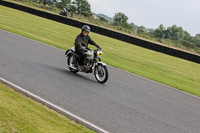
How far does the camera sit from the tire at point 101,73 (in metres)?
10.4

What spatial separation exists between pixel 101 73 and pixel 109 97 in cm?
201

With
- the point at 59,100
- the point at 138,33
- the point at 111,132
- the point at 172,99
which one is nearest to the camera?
the point at 111,132

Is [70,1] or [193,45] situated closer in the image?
[193,45]

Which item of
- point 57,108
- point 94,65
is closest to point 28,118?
point 57,108

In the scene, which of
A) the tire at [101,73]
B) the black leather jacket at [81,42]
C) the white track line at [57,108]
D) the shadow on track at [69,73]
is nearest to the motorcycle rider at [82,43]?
the black leather jacket at [81,42]

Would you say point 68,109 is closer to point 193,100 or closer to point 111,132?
point 111,132

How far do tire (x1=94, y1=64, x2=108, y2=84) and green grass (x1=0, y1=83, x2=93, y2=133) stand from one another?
3.83 meters

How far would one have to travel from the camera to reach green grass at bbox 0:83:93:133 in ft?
16.4

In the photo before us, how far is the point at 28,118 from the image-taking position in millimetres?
5516

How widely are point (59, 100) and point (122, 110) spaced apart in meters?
1.46

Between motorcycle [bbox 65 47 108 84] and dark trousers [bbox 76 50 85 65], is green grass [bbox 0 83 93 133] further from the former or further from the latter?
dark trousers [bbox 76 50 85 65]

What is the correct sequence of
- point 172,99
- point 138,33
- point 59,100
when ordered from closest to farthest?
1. point 59,100
2. point 172,99
3. point 138,33

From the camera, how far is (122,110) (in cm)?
754

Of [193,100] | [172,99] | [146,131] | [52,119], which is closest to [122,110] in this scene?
[146,131]
